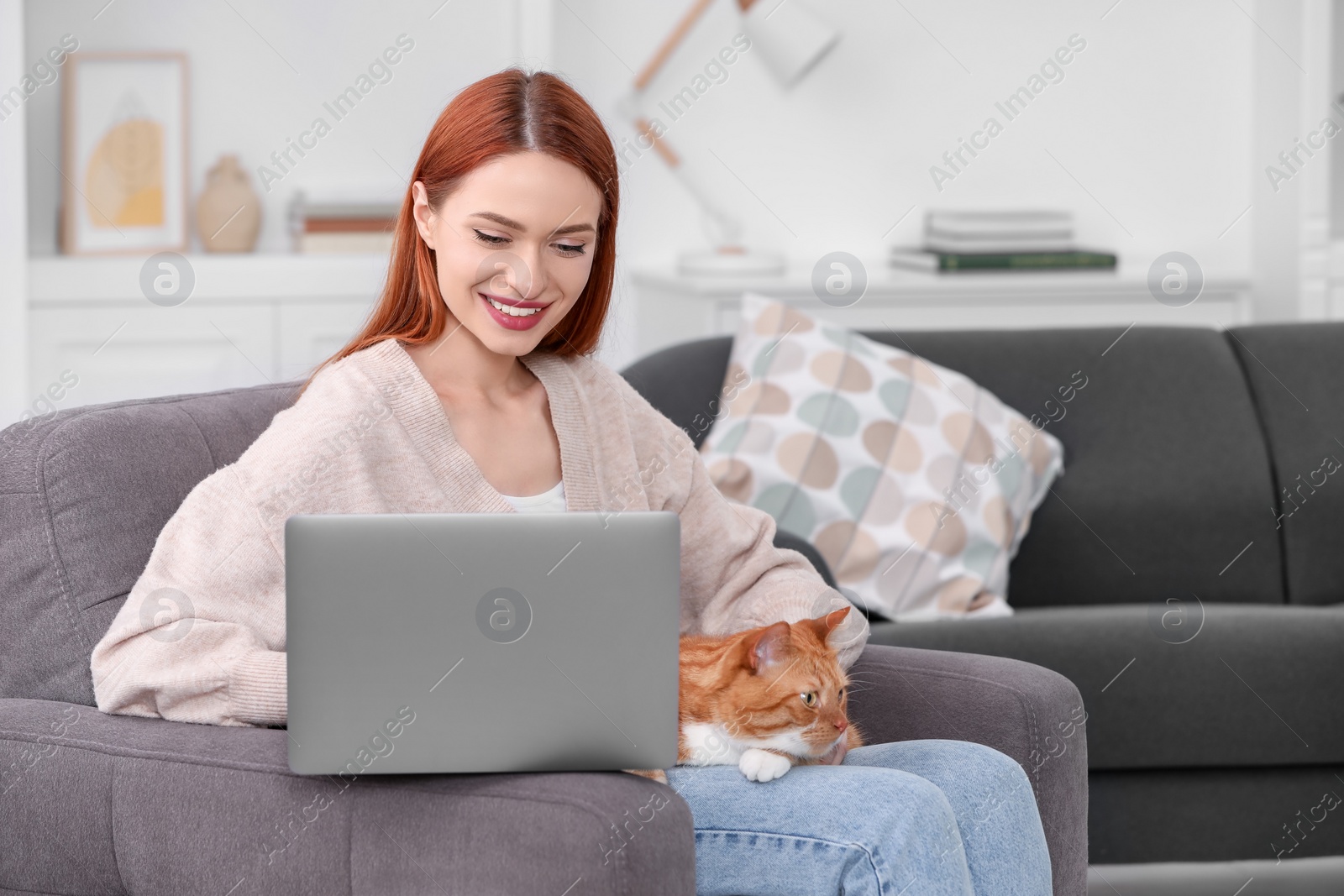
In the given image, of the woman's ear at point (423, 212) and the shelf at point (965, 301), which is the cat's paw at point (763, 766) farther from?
the shelf at point (965, 301)

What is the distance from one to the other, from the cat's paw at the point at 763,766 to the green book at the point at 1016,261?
6.95 feet

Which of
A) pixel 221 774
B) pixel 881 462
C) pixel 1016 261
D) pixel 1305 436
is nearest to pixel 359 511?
pixel 221 774

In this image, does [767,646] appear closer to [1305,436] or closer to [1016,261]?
[1305,436]

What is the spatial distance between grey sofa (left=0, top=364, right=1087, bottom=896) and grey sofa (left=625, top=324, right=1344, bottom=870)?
0.62 meters

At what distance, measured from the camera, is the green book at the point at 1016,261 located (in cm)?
323

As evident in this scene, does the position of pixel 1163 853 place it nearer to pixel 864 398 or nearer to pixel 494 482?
pixel 864 398

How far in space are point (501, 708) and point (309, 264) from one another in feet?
7.71

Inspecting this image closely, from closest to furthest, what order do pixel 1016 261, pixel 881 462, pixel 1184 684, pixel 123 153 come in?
1. pixel 1184 684
2. pixel 881 462
3. pixel 123 153
4. pixel 1016 261

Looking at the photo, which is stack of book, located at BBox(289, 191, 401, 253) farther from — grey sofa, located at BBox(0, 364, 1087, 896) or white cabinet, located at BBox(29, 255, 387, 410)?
grey sofa, located at BBox(0, 364, 1087, 896)

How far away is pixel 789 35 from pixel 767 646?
232 centimetres

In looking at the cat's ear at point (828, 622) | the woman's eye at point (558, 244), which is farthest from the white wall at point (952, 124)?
the cat's ear at point (828, 622)

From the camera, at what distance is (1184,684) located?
6.91 feet

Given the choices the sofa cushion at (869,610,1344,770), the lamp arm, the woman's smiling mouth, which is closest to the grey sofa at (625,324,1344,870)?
the sofa cushion at (869,610,1344,770)

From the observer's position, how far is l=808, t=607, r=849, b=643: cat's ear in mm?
1374
